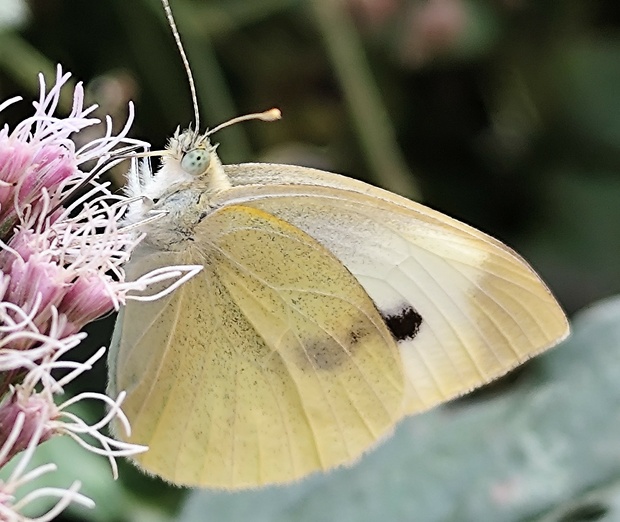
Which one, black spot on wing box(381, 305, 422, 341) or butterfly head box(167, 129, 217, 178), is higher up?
butterfly head box(167, 129, 217, 178)

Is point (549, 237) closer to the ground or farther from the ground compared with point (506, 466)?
closer to the ground

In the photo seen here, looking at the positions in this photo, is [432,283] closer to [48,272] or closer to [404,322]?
[404,322]

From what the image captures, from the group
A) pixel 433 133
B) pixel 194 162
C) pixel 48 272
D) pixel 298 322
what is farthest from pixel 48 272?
pixel 433 133

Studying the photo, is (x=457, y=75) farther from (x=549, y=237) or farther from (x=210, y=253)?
(x=210, y=253)

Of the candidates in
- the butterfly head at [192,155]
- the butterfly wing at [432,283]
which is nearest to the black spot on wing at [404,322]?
the butterfly wing at [432,283]

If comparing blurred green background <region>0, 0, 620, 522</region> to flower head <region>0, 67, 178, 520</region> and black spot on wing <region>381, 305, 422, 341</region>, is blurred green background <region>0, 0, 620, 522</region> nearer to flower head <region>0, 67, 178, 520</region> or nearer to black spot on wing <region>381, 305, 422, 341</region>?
black spot on wing <region>381, 305, 422, 341</region>

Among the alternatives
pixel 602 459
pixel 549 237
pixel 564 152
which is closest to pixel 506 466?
pixel 602 459

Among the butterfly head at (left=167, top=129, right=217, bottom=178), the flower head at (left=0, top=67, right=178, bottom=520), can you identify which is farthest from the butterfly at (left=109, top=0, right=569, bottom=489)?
the flower head at (left=0, top=67, right=178, bottom=520)

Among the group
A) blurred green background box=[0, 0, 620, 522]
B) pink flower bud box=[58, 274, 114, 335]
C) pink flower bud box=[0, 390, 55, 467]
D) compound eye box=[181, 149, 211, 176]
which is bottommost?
blurred green background box=[0, 0, 620, 522]

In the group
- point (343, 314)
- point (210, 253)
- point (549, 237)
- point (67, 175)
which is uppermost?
point (67, 175)
